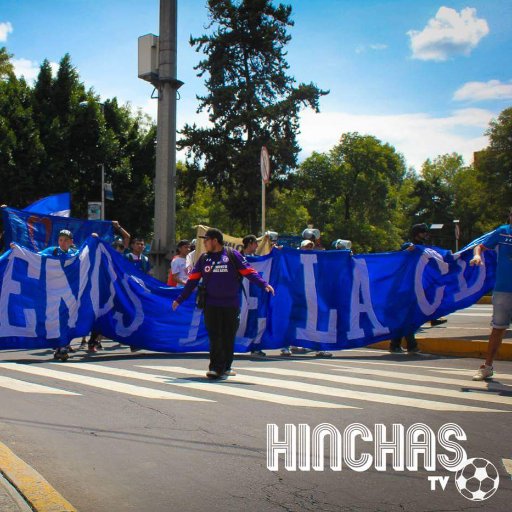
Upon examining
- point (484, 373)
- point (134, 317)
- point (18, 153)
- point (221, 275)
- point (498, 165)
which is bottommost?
point (484, 373)

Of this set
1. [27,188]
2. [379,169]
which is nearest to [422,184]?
[379,169]

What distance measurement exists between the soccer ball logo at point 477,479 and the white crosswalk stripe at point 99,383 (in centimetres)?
300

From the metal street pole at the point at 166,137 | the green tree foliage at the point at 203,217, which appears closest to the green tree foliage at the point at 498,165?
the green tree foliage at the point at 203,217

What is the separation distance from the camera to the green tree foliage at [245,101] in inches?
1773

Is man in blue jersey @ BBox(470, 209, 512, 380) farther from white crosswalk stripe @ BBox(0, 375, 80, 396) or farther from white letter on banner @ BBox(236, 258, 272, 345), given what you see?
white crosswalk stripe @ BBox(0, 375, 80, 396)

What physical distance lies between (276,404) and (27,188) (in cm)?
3178

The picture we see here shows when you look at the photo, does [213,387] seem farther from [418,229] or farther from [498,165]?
[498,165]

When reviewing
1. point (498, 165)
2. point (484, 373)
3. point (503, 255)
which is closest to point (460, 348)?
point (484, 373)

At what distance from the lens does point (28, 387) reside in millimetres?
7926

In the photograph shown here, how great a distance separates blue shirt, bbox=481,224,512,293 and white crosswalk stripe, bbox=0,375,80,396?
471cm

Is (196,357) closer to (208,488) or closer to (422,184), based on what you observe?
(208,488)

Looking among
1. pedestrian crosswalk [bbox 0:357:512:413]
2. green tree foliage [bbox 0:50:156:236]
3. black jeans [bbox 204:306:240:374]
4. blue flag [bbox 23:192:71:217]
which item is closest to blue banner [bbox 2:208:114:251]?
blue flag [bbox 23:192:71:217]

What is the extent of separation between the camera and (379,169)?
7569 centimetres

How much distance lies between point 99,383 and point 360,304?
4753 millimetres
